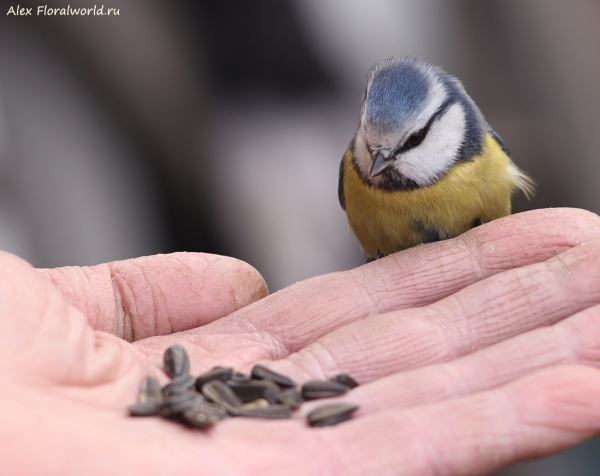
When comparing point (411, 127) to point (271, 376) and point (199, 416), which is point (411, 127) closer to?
point (271, 376)

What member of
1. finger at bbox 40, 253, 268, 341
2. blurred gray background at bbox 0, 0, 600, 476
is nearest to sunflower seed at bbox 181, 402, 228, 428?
finger at bbox 40, 253, 268, 341

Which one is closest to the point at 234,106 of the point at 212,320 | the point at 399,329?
the point at 212,320

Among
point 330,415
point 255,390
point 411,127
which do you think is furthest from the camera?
point 411,127

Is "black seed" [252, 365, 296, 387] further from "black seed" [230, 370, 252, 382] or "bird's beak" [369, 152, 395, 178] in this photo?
"bird's beak" [369, 152, 395, 178]

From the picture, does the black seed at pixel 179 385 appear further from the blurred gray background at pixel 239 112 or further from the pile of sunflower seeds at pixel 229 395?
the blurred gray background at pixel 239 112

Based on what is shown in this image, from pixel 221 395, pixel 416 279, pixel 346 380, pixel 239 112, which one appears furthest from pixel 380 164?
pixel 239 112

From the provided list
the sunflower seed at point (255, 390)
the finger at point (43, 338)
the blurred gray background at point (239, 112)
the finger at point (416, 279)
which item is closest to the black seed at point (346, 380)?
the sunflower seed at point (255, 390)

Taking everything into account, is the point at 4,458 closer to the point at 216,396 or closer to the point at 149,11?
the point at 216,396
